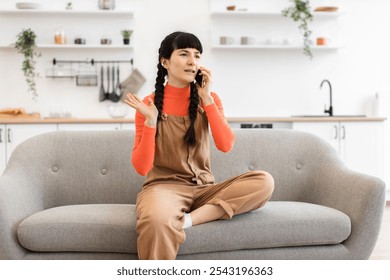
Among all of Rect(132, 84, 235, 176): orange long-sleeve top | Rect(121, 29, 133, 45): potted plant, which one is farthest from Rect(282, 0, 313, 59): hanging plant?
Rect(132, 84, 235, 176): orange long-sleeve top

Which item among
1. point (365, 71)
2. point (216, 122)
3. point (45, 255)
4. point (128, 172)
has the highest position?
point (365, 71)

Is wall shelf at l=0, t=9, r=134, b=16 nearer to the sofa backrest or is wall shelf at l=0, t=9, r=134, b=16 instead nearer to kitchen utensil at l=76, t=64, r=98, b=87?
kitchen utensil at l=76, t=64, r=98, b=87

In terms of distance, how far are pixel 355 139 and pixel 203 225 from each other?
2761 millimetres

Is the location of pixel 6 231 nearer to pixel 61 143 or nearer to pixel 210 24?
pixel 61 143

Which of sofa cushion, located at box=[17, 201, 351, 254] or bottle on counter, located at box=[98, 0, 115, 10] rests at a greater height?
bottle on counter, located at box=[98, 0, 115, 10]

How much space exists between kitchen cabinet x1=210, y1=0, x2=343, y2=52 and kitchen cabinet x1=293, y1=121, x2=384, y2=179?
38.5 inches

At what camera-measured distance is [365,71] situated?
509cm

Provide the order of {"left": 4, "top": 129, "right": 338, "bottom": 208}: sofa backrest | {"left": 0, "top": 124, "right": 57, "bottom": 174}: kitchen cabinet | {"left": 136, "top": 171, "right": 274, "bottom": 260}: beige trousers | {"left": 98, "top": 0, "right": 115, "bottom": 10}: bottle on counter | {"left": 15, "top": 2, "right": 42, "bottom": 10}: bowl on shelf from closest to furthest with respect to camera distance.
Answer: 1. {"left": 136, "top": 171, "right": 274, "bottom": 260}: beige trousers
2. {"left": 4, "top": 129, "right": 338, "bottom": 208}: sofa backrest
3. {"left": 0, "top": 124, "right": 57, "bottom": 174}: kitchen cabinet
4. {"left": 15, "top": 2, "right": 42, "bottom": 10}: bowl on shelf
5. {"left": 98, "top": 0, "right": 115, "bottom": 10}: bottle on counter

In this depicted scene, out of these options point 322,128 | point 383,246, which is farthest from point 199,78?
point 322,128

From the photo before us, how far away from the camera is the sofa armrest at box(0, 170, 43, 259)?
6.86ft

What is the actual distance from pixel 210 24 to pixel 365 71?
1.67 m

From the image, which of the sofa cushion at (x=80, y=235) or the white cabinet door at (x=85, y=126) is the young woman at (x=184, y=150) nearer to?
the sofa cushion at (x=80, y=235)

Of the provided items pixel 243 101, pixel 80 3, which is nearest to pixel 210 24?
pixel 243 101

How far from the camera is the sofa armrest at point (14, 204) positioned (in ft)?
6.86
